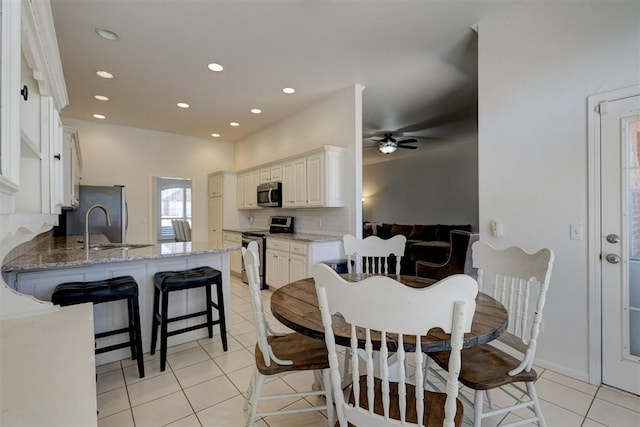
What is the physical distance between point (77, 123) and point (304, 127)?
4.34 meters

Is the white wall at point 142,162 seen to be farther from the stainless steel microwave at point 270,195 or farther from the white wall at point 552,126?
the white wall at point 552,126

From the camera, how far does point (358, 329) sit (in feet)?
4.08

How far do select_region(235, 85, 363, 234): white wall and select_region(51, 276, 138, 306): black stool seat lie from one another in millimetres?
2789

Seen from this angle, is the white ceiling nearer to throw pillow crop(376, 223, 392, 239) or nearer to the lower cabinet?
the lower cabinet

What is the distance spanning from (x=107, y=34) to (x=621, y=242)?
4.70m

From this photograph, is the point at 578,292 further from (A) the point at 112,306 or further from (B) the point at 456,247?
(A) the point at 112,306

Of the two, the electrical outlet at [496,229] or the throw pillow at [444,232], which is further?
the throw pillow at [444,232]

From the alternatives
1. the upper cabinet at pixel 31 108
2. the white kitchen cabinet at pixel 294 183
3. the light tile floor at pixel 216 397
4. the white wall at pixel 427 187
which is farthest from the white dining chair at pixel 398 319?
the white wall at pixel 427 187

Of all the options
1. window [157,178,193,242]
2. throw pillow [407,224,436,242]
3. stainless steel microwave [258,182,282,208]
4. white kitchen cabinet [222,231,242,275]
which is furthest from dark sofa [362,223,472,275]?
window [157,178,193,242]

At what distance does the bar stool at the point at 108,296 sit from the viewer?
2.02 metres

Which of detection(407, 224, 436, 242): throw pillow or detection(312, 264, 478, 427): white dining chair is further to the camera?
detection(407, 224, 436, 242): throw pillow

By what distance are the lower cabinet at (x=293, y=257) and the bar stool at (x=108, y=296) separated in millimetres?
2120

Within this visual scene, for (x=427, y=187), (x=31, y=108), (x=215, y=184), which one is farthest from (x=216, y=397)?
(x=427, y=187)

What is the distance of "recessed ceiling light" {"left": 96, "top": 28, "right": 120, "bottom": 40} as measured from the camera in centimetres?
285
